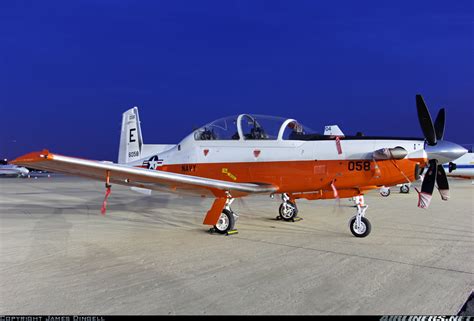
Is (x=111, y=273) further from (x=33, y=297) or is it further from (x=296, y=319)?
(x=296, y=319)

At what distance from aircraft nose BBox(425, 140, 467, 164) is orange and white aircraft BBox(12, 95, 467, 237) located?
1 cm

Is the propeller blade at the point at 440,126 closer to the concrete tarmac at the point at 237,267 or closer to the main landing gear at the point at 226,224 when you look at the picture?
the concrete tarmac at the point at 237,267

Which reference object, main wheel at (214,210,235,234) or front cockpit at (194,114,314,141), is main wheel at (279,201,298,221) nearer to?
main wheel at (214,210,235,234)

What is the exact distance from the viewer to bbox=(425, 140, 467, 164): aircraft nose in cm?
612

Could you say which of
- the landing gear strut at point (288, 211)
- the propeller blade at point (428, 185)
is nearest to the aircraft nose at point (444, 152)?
the propeller blade at point (428, 185)

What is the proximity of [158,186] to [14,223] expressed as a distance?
3.92 metres

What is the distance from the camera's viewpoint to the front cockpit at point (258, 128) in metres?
7.18

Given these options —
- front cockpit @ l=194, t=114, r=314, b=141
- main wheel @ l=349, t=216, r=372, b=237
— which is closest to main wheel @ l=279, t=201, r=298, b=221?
main wheel @ l=349, t=216, r=372, b=237

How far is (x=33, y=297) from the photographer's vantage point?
12.4 ft

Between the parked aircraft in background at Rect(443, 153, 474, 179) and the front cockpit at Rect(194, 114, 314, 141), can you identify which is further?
the parked aircraft in background at Rect(443, 153, 474, 179)

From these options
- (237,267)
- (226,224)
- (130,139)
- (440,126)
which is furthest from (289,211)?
(130,139)

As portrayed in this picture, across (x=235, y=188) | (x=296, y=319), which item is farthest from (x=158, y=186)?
(x=296, y=319)

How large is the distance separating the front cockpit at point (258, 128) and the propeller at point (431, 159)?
201 cm

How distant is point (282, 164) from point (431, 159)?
8.38ft
